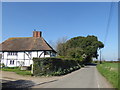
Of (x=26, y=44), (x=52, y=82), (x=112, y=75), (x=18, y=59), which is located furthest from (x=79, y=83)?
(x=26, y=44)

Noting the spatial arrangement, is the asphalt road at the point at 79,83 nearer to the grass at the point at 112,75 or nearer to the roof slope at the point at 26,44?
the grass at the point at 112,75

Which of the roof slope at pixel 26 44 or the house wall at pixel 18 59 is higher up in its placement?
the roof slope at pixel 26 44

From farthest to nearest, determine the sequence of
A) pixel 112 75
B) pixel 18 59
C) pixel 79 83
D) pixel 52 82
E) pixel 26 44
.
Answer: pixel 26 44 → pixel 18 59 → pixel 112 75 → pixel 52 82 → pixel 79 83

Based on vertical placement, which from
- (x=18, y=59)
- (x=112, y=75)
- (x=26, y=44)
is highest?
(x=26, y=44)

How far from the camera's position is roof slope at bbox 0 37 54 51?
34425mm

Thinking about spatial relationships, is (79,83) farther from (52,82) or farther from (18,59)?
(18,59)

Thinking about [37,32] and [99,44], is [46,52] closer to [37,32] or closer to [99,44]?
[37,32]

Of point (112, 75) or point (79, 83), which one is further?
point (112, 75)

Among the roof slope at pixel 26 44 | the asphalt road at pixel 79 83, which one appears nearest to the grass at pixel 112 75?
the asphalt road at pixel 79 83

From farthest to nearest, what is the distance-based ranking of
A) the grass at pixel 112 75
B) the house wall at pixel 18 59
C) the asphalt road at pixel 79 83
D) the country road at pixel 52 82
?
the house wall at pixel 18 59 → the grass at pixel 112 75 → the asphalt road at pixel 79 83 → the country road at pixel 52 82

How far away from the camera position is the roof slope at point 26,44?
34.4m

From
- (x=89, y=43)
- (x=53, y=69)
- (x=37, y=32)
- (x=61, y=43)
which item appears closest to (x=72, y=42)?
(x=89, y=43)

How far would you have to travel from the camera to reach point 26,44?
36.5 m

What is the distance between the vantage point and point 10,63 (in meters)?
35.2
